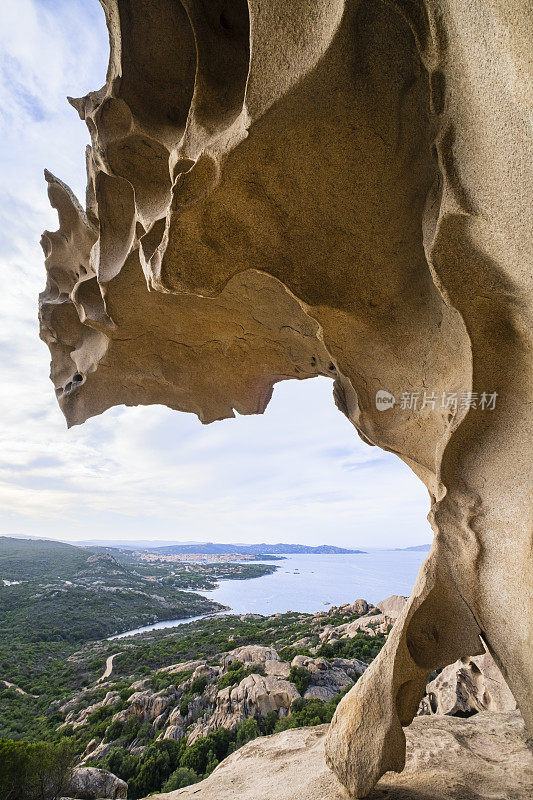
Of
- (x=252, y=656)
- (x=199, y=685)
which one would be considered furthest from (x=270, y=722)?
(x=252, y=656)

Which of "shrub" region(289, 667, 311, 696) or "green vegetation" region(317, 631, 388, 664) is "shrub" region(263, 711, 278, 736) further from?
"green vegetation" region(317, 631, 388, 664)

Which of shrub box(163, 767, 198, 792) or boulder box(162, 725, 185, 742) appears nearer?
shrub box(163, 767, 198, 792)

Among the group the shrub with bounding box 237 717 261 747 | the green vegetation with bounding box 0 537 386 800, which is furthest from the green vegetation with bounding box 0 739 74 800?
the shrub with bounding box 237 717 261 747

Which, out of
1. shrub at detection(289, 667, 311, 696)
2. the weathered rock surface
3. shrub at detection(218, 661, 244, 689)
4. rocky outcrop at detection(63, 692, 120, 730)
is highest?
the weathered rock surface

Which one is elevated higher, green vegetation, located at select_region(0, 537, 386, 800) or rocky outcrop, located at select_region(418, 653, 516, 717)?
rocky outcrop, located at select_region(418, 653, 516, 717)

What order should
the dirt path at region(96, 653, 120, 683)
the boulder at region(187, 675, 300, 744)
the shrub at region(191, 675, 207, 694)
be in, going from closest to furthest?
the boulder at region(187, 675, 300, 744) → the shrub at region(191, 675, 207, 694) → the dirt path at region(96, 653, 120, 683)

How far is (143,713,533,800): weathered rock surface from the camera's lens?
2777 mm

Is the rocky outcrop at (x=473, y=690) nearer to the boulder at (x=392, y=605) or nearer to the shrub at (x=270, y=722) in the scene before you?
the shrub at (x=270, y=722)

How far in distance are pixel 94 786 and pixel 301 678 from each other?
5256 millimetres

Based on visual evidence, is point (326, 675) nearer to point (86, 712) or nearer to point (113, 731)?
point (113, 731)

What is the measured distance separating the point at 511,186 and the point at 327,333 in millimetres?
2077

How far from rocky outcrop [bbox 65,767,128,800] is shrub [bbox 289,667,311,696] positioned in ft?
15.0

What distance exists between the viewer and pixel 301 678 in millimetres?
9164
